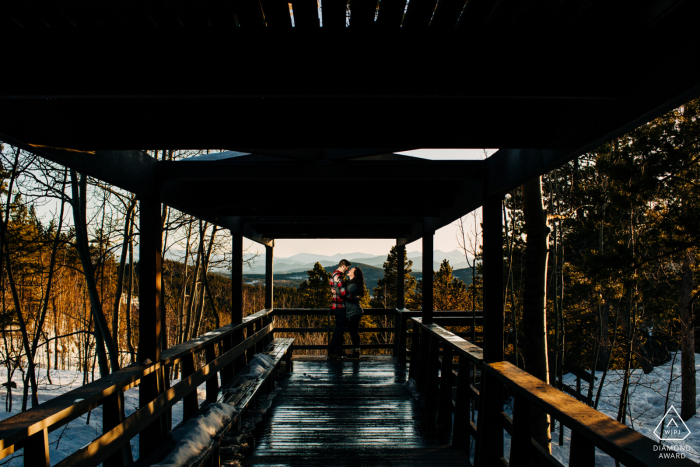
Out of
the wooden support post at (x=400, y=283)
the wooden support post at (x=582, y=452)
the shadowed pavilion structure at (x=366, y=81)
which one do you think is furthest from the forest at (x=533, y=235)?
the wooden support post at (x=582, y=452)

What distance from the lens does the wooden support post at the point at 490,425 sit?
2.90 meters

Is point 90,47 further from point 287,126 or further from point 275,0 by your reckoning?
point 287,126

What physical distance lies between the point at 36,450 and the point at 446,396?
3181 mm

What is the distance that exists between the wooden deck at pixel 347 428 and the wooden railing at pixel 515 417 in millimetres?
255

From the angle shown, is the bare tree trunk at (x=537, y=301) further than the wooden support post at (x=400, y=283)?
No

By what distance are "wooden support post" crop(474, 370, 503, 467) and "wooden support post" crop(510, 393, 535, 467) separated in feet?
1.70

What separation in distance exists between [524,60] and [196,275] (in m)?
11.8

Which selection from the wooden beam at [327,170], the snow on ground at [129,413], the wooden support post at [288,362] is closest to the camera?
the wooden beam at [327,170]

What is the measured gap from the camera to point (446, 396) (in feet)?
13.0

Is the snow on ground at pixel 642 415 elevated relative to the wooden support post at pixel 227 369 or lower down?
lower down

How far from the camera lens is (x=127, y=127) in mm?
2492

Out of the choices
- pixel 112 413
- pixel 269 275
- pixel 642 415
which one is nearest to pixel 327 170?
pixel 112 413

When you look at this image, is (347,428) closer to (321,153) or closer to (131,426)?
(131,426)

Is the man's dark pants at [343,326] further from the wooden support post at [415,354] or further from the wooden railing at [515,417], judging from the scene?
the wooden railing at [515,417]
